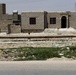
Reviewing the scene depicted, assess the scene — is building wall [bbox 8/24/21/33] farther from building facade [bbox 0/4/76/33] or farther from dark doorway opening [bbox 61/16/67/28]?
dark doorway opening [bbox 61/16/67/28]

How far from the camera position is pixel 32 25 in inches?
2009

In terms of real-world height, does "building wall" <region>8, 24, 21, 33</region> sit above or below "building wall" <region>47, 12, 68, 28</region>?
below

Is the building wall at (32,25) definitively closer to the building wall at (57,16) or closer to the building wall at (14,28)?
the building wall at (14,28)

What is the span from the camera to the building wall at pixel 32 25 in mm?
50822

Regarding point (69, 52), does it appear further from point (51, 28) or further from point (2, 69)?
point (51, 28)

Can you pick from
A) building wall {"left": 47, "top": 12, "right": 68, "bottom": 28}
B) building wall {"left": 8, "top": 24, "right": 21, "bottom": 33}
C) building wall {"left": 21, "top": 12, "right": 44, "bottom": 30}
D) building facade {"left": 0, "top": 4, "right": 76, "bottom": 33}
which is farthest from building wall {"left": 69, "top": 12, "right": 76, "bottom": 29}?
building wall {"left": 8, "top": 24, "right": 21, "bottom": 33}

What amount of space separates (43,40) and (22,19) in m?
26.6

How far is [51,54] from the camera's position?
18.1 m

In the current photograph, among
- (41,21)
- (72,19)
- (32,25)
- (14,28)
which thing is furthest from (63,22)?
(14,28)

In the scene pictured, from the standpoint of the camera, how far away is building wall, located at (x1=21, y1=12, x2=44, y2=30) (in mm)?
50822

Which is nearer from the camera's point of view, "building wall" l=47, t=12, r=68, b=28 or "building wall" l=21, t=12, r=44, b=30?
"building wall" l=47, t=12, r=68, b=28

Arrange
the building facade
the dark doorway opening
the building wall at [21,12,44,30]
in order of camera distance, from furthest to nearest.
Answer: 1. the dark doorway opening
2. the building wall at [21,12,44,30]
3. the building facade

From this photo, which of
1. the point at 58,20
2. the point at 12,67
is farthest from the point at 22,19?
the point at 12,67

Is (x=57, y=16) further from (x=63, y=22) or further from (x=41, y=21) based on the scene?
(x=41, y=21)
